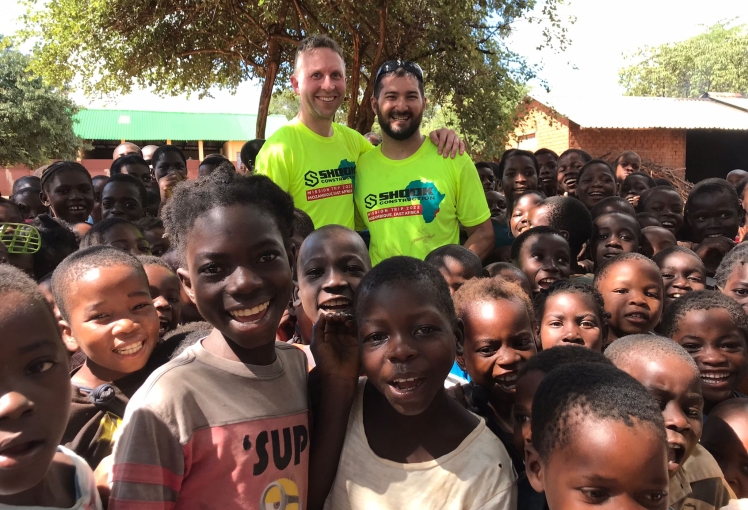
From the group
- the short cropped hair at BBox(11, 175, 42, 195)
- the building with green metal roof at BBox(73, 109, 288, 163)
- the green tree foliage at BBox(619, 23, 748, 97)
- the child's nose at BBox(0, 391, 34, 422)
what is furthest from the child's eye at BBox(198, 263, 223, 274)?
the green tree foliage at BBox(619, 23, 748, 97)

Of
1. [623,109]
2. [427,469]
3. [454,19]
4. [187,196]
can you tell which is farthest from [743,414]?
[623,109]

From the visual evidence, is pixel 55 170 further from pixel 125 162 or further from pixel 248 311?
pixel 248 311

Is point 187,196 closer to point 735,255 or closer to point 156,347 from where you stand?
point 156,347

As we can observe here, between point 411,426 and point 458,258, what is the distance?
50.3 inches

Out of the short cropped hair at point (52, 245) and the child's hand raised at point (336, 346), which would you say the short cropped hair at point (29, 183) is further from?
the child's hand raised at point (336, 346)

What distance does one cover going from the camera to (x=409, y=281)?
178 cm

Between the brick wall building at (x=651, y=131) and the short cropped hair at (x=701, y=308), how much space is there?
12012mm

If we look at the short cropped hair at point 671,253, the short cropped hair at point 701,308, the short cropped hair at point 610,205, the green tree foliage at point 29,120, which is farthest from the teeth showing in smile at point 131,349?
the green tree foliage at point 29,120

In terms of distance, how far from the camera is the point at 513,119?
440 inches

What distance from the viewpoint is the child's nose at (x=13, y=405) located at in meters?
1.09

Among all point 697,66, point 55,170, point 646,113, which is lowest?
point 55,170

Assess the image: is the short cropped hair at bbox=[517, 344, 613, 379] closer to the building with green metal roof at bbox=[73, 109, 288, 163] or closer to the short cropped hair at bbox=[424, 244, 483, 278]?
the short cropped hair at bbox=[424, 244, 483, 278]

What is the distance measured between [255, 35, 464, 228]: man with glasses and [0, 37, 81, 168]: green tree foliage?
19967mm

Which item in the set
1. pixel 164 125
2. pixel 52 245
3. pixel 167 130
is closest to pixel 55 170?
pixel 52 245
